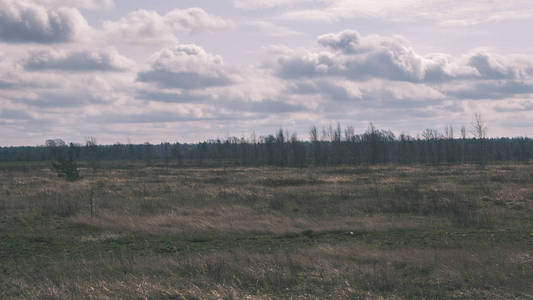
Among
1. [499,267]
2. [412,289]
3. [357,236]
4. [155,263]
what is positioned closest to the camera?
[412,289]

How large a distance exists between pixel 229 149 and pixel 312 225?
429ft

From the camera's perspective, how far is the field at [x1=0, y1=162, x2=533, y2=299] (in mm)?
8086

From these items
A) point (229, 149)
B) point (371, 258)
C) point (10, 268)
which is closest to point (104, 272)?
point (10, 268)

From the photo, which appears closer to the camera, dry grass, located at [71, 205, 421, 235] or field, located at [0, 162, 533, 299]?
field, located at [0, 162, 533, 299]

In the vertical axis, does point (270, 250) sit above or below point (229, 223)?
below

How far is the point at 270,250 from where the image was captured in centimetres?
Answer: 1195

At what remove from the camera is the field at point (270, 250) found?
26.5 feet

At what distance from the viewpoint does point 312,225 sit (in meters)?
15.6

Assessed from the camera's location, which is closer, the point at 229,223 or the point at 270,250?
the point at 270,250

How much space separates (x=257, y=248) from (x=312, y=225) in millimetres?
3858

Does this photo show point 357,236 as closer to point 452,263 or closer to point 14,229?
point 452,263

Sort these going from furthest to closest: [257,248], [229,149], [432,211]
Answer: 1. [229,149]
2. [432,211]
3. [257,248]

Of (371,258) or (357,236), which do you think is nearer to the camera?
(371,258)

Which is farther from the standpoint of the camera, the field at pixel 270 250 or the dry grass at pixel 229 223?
the dry grass at pixel 229 223
